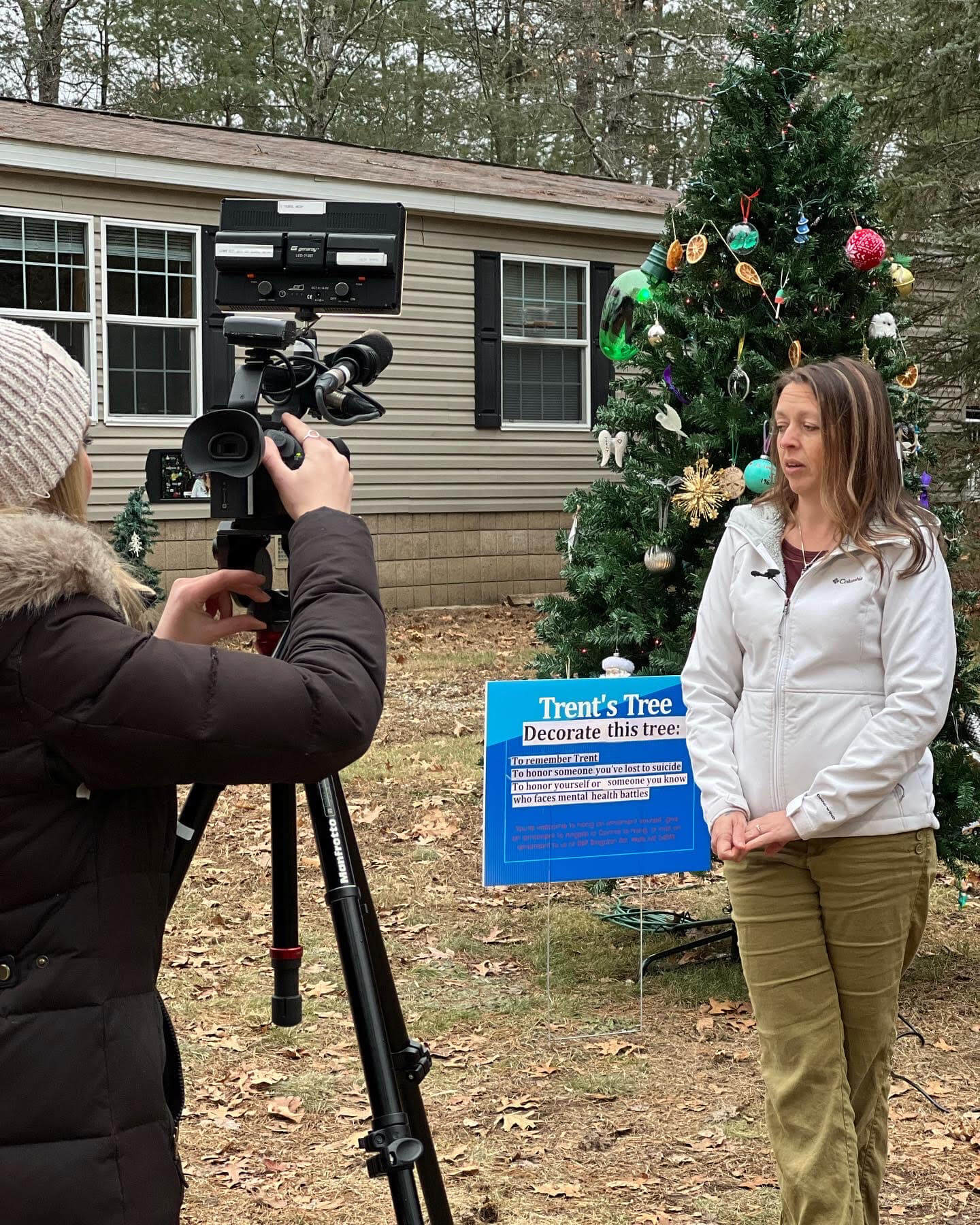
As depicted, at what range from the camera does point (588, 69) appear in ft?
78.7

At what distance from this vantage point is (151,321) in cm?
1177

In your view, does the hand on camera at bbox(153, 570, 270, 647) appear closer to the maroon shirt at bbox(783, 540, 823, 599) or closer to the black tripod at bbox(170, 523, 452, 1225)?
the black tripod at bbox(170, 523, 452, 1225)

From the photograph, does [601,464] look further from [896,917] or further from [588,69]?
[588,69]

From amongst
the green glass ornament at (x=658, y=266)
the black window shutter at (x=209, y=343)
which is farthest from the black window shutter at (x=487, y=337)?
the green glass ornament at (x=658, y=266)

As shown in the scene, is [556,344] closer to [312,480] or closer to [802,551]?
[802,551]

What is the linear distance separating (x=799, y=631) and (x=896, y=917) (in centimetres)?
66

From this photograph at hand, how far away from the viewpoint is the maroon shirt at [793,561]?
3.15 meters

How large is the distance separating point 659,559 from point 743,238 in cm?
114

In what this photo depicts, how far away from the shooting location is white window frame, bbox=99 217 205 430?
455 inches

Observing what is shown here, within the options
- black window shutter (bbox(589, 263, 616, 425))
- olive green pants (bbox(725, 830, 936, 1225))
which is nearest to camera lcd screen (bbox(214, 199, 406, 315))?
olive green pants (bbox(725, 830, 936, 1225))

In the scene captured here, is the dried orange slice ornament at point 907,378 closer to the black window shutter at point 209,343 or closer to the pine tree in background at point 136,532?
the pine tree in background at point 136,532

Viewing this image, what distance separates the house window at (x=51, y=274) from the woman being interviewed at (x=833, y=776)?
9.18 m

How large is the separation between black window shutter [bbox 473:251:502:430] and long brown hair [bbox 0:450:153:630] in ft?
40.1

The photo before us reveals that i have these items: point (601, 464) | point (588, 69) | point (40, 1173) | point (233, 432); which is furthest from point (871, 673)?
point (588, 69)
